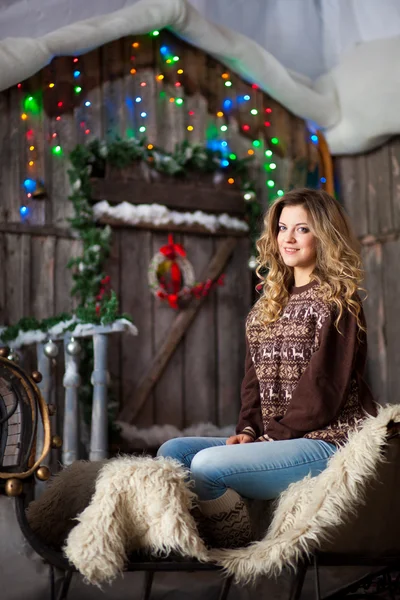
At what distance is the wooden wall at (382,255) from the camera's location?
20.6ft

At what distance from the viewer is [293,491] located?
7.34ft

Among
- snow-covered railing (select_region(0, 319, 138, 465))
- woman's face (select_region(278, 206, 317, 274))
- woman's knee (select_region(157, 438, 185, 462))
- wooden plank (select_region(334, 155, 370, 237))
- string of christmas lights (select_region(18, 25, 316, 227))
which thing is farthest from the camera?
wooden plank (select_region(334, 155, 370, 237))

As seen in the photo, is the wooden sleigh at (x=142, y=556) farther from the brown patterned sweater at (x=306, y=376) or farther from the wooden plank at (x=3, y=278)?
the wooden plank at (x=3, y=278)

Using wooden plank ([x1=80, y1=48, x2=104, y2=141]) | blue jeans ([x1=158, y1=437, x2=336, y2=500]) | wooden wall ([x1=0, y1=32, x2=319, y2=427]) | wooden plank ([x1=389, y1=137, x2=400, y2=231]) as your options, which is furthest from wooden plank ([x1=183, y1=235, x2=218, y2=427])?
→ blue jeans ([x1=158, y1=437, x2=336, y2=500])

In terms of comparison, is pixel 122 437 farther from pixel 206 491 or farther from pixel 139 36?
pixel 206 491

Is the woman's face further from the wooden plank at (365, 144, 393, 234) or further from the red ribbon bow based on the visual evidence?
the wooden plank at (365, 144, 393, 234)

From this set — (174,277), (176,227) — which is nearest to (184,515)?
(174,277)

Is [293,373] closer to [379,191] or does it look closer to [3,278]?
[3,278]

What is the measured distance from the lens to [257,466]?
2.27m

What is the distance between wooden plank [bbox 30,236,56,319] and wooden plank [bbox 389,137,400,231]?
2615mm

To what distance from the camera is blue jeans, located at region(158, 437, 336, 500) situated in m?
2.24

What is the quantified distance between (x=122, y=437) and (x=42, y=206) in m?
1.75

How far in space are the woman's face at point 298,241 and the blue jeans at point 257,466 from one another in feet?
2.01

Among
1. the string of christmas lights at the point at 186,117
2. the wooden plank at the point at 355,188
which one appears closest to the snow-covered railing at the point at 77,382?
the string of christmas lights at the point at 186,117
